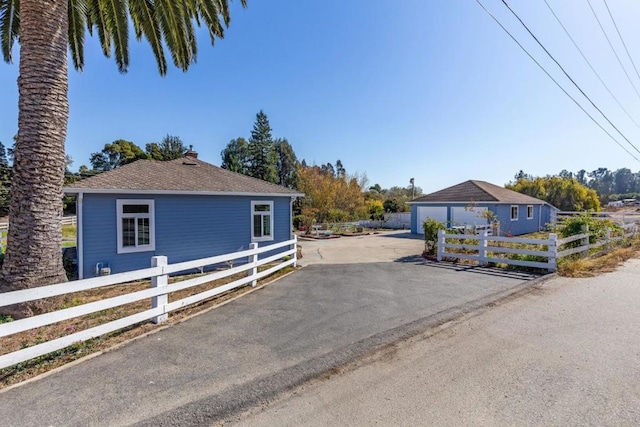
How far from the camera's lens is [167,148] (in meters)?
48.7

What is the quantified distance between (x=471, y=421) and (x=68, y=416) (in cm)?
348

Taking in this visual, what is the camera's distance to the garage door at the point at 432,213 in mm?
23922

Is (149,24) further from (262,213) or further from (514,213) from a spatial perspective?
(514,213)

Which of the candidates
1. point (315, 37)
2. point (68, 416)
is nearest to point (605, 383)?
point (68, 416)

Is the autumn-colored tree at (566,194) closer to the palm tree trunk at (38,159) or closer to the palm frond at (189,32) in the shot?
the palm frond at (189,32)

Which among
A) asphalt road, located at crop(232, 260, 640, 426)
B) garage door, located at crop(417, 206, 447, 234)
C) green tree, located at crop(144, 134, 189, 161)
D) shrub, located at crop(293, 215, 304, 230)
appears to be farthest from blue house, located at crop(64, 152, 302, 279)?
green tree, located at crop(144, 134, 189, 161)

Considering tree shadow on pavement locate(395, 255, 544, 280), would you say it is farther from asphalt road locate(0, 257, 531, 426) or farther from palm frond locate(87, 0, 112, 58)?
palm frond locate(87, 0, 112, 58)

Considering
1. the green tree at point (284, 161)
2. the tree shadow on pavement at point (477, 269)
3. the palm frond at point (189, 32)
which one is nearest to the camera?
the palm frond at point (189, 32)

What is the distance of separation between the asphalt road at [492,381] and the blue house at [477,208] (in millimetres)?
16680

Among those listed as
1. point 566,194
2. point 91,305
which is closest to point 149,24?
point 91,305

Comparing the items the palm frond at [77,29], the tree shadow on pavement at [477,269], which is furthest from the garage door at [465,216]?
the palm frond at [77,29]

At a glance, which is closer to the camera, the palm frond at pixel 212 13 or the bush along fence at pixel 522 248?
the palm frond at pixel 212 13

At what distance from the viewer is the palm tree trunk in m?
5.43

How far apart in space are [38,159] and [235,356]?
482cm
